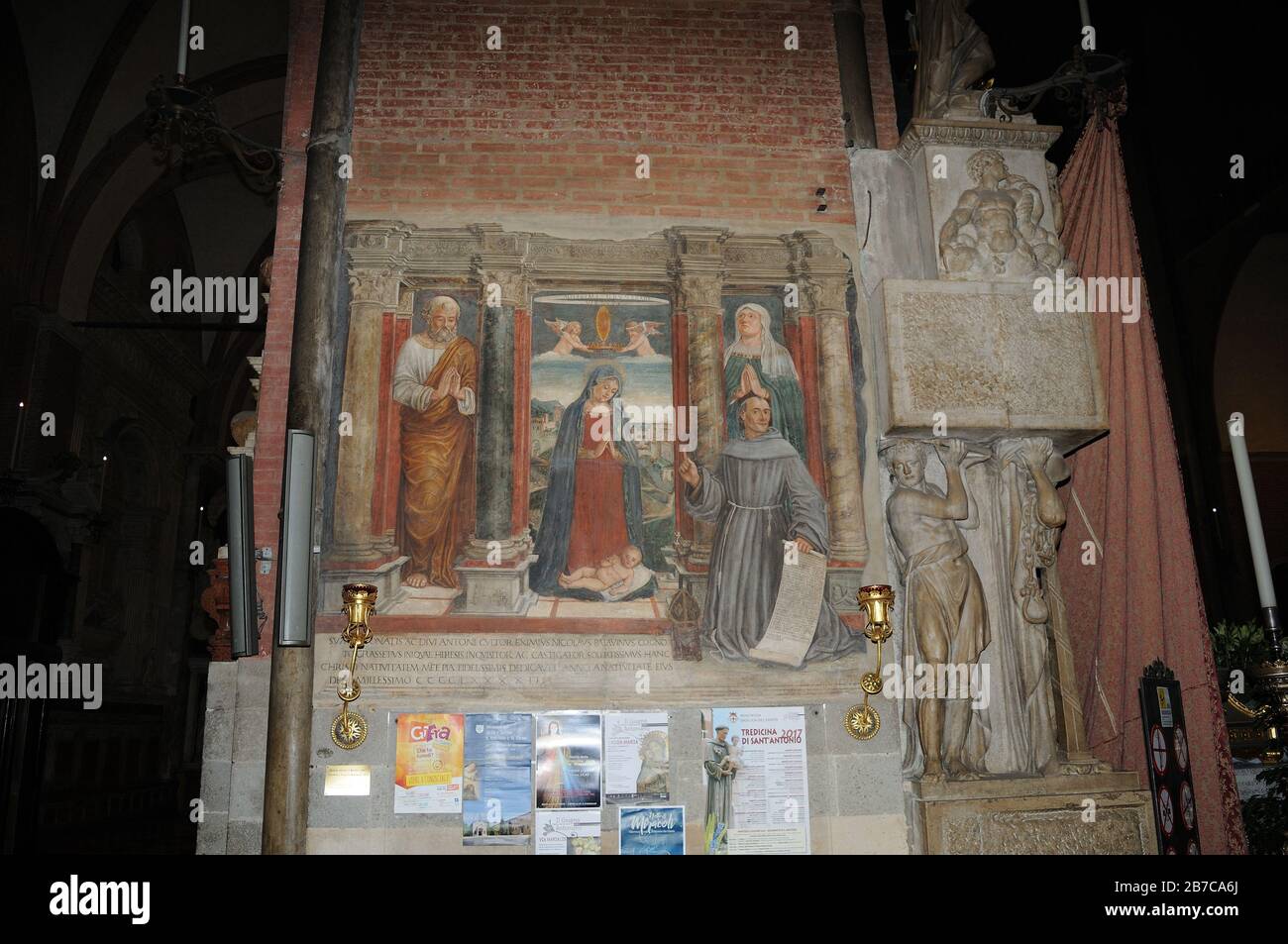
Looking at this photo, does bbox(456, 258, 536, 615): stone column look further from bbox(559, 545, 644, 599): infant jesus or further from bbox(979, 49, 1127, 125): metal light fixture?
bbox(979, 49, 1127, 125): metal light fixture

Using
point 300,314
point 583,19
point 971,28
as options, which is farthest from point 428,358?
point 971,28

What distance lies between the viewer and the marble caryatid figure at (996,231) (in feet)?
21.4

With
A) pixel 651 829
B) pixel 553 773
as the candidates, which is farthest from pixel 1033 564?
pixel 553 773

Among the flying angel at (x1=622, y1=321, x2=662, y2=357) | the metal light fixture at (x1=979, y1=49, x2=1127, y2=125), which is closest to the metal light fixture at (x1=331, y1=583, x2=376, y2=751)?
the flying angel at (x1=622, y1=321, x2=662, y2=357)

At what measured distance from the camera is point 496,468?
6254 millimetres

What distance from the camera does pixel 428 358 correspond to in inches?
252

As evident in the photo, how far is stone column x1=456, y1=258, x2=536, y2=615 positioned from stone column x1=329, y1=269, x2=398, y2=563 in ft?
1.97

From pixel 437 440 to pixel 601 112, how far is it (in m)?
2.66

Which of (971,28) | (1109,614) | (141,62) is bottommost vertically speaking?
(1109,614)

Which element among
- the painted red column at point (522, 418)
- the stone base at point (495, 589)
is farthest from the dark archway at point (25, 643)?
the painted red column at point (522, 418)

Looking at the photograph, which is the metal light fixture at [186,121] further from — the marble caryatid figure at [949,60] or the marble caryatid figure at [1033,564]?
the marble caryatid figure at [1033,564]

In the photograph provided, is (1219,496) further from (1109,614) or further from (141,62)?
(141,62)
